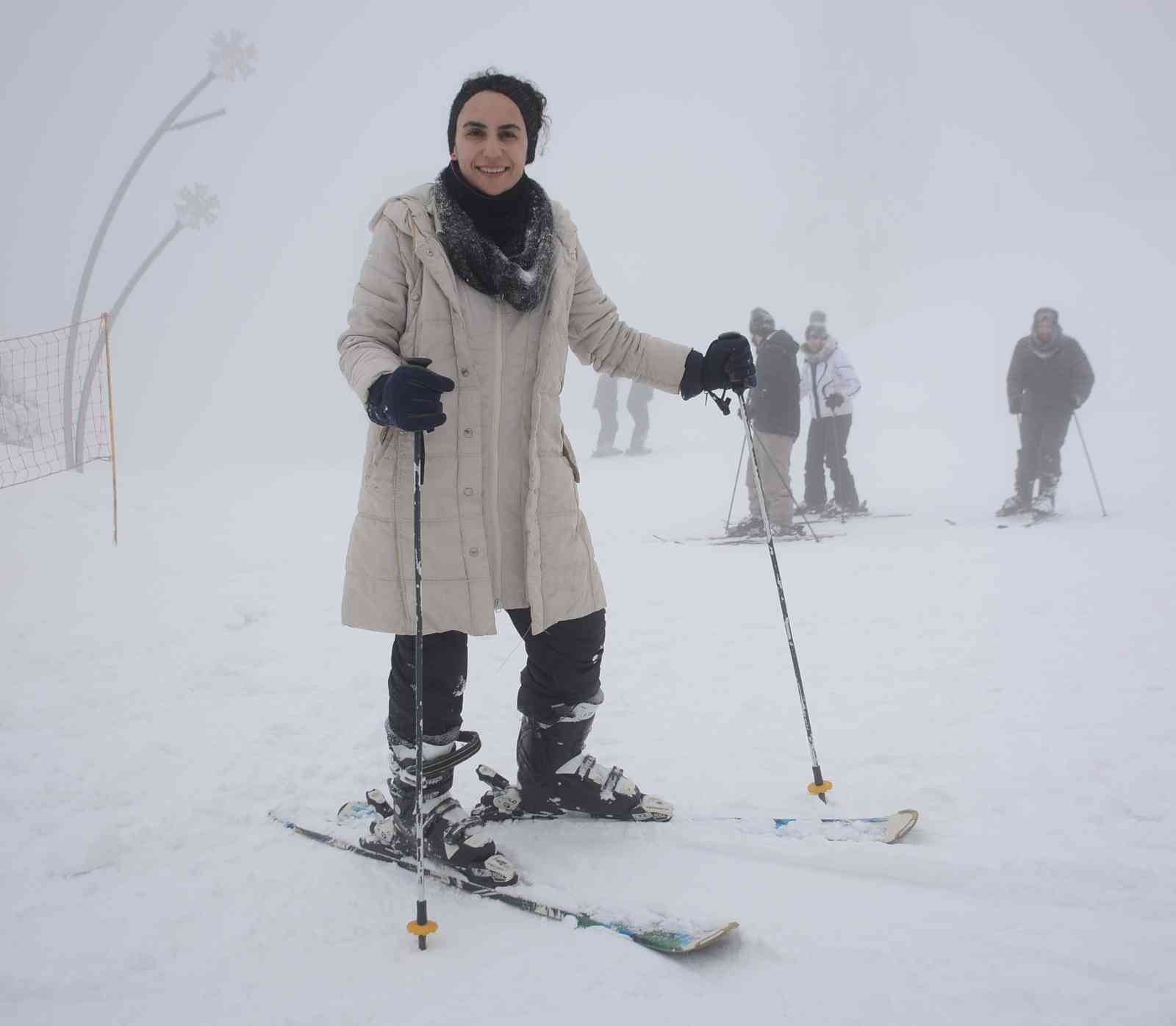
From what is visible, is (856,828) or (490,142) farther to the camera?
(856,828)

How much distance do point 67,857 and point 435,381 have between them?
1.94 m

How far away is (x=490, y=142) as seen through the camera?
85.0 inches

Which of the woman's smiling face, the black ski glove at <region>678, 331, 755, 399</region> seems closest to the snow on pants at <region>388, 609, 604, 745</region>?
the black ski glove at <region>678, 331, 755, 399</region>

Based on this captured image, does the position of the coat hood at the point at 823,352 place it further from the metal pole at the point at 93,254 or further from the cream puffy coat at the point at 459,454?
the metal pole at the point at 93,254

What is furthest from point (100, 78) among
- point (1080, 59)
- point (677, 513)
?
point (677, 513)

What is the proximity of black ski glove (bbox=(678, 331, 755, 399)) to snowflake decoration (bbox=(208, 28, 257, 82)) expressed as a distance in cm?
1448

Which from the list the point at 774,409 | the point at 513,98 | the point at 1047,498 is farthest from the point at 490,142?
the point at 1047,498

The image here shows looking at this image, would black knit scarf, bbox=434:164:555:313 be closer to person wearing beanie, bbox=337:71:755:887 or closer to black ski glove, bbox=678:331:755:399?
person wearing beanie, bbox=337:71:755:887

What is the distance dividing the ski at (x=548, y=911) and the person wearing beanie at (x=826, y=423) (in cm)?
727

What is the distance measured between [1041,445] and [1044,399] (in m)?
0.49

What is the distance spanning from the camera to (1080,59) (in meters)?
105

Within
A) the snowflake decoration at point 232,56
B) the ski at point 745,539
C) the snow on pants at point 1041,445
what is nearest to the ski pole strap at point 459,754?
the ski at point 745,539

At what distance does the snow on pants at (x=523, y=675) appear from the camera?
2277mm

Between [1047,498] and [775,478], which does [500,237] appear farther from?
[1047,498]
